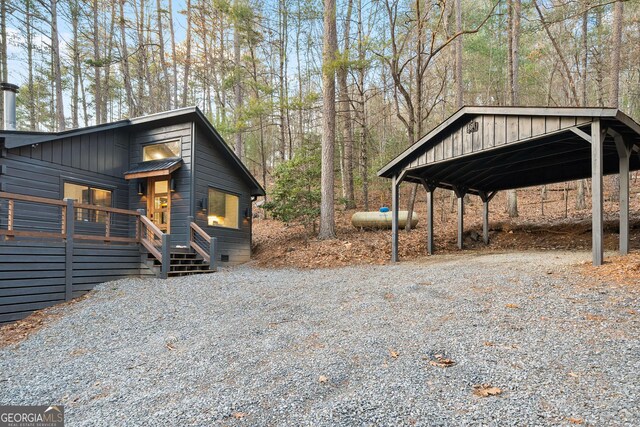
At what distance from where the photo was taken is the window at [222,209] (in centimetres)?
1094

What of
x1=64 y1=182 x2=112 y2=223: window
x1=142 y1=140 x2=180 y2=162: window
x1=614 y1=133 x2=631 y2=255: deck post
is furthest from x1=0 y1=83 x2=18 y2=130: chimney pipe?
x1=614 y1=133 x2=631 y2=255: deck post

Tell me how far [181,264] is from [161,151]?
4.15 m

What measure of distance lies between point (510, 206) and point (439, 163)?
7168mm

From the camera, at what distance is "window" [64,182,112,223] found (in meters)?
8.98

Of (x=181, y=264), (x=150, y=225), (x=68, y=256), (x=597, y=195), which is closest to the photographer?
(x=597, y=195)

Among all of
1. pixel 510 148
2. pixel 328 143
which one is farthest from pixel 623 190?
pixel 328 143

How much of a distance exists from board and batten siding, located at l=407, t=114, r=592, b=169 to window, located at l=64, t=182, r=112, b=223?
29.2ft

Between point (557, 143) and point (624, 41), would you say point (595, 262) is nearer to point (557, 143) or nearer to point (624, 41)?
point (557, 143)

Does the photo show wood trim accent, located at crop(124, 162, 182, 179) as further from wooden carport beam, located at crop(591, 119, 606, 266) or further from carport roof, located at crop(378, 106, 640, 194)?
wooden carport beam, located at crop(591, 119, 606, 266)

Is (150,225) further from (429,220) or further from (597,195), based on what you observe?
(597,195)

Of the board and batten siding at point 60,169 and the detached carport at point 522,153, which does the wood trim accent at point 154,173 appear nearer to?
the board and batten siding at point 60,169

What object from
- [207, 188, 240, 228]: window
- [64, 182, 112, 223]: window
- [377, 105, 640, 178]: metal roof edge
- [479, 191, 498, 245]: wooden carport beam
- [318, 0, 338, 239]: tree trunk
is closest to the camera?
[377, 105, 640, 178]: metal roof edge

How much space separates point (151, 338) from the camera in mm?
3990

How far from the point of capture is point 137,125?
34.4ft
